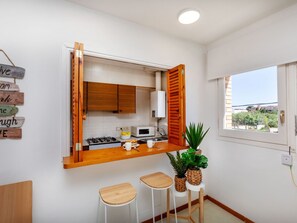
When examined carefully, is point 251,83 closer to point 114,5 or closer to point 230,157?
point 230,157

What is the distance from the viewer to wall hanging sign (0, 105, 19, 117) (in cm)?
115

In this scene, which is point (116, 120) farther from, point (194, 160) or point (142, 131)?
point (194, 160)

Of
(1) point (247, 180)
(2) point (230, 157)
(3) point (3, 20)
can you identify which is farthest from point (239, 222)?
(3) point (3, 20)

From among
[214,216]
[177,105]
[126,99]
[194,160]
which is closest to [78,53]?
[177,105]

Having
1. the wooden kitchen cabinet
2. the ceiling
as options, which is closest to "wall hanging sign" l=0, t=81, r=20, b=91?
the ceiling

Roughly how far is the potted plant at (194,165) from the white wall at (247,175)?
32.4 inches

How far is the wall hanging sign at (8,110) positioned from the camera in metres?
1.15

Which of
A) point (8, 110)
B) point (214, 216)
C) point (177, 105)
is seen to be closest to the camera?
point (8, 110)

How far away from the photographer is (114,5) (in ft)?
4.86

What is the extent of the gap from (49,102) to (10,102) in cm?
26

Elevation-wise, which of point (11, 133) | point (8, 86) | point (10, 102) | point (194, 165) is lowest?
point (194, 165)

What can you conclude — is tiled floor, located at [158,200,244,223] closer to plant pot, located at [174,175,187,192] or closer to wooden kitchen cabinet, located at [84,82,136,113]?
plant pot, located at [174,175,187,192]

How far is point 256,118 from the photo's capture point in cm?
183

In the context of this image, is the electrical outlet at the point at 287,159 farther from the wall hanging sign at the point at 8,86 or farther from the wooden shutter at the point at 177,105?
the wall hanging sign at the point at 8,86
